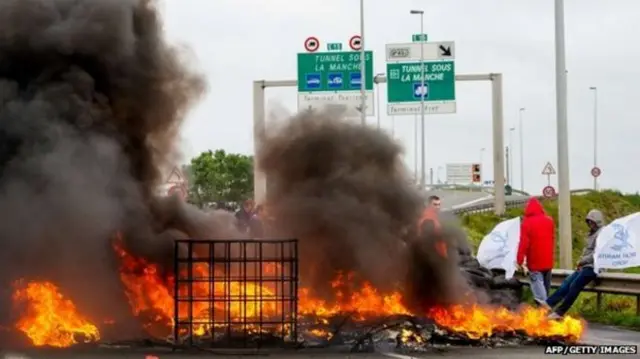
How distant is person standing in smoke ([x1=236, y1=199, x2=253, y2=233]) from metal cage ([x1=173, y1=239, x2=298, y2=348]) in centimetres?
301

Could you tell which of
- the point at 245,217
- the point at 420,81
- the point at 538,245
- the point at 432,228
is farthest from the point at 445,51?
the point at 432,228

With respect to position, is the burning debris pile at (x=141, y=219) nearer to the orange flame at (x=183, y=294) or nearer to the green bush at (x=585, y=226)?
the orange flame at (x=183, y=294)

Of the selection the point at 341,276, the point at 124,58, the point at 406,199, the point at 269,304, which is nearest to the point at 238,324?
the point at 269,304

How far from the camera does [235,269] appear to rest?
11.1 m

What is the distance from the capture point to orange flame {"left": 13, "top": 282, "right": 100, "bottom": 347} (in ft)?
34.8

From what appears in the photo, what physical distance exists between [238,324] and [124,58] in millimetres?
3942

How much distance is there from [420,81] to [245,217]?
16.7 meters

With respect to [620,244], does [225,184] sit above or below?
above

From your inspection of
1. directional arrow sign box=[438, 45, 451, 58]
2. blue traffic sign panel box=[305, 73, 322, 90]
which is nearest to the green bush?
directional arrow sign box=[438, 45, 451, 58]

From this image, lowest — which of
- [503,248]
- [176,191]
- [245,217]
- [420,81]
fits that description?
[503,248]

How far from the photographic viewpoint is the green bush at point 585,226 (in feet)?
48.4

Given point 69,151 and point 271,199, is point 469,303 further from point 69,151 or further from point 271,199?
point 69,151

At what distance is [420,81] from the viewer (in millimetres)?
31000

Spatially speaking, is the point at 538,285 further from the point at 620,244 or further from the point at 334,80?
the point at 334,80
